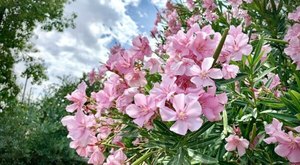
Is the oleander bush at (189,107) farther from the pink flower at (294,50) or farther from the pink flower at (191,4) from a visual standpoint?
the pink flower at (191,4)

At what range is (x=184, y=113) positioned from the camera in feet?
3.07

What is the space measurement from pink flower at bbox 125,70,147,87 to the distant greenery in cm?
559

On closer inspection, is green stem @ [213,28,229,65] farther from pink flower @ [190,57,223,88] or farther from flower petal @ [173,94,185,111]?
flower petal @ [173,94,185,111]

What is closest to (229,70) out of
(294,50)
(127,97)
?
(127,97)

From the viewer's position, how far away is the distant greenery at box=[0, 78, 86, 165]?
6465 mm

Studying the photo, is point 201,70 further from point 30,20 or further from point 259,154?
point 30,20

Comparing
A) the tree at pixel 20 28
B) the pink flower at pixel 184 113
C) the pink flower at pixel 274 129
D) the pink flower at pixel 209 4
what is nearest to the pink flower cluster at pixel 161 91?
the pink flower at pixel 184 113

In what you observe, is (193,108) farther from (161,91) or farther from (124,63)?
(124,63)

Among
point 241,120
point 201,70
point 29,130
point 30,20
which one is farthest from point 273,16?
point 30,20

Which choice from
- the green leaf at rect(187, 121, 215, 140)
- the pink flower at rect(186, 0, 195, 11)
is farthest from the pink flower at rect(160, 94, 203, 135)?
the pink flower at rect(186, 0, 195, 11)

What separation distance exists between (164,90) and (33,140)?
615 centimetres

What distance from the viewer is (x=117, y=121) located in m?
1.34

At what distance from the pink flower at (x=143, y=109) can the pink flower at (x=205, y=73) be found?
120mm

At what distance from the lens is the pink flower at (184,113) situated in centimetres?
93
